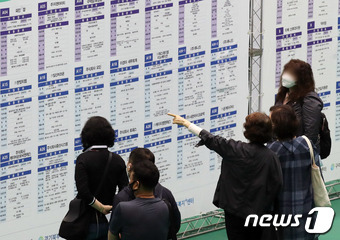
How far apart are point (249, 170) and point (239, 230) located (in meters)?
0.42

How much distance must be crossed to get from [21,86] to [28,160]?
52cm

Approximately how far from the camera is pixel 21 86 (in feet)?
23.7

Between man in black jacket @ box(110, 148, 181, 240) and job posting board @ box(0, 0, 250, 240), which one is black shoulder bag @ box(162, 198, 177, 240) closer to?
man in black jacket @ box(110, 148, 181, 240)

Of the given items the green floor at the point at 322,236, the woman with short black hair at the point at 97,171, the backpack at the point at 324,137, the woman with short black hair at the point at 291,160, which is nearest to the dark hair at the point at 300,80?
the backpack at the point at 324,137

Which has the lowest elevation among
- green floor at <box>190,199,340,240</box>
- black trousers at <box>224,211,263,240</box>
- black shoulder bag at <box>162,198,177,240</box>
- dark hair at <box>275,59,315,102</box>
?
green floor at <box>190,199,340,240</box>

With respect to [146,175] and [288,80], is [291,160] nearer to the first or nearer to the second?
[288,80]

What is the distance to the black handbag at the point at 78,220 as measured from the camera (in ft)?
21.4

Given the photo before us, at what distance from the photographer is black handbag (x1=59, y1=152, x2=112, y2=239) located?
653cm

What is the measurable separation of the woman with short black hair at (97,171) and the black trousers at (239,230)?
70cm

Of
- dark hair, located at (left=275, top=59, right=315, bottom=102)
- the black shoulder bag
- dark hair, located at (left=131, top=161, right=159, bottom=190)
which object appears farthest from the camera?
dark hair, located at (left=275, top=59, right=315, bottom=102)

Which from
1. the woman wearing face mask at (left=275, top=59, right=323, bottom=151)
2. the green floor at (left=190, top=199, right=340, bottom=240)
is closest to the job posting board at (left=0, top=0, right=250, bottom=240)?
the green floor at (left=190, top=199, right=340, bottom=240)

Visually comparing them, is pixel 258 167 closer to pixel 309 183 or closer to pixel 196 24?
pixel 309 183

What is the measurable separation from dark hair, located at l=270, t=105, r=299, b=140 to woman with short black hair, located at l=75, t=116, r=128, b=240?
3.21 feet

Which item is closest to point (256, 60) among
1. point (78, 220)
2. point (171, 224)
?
point (78, 220)
